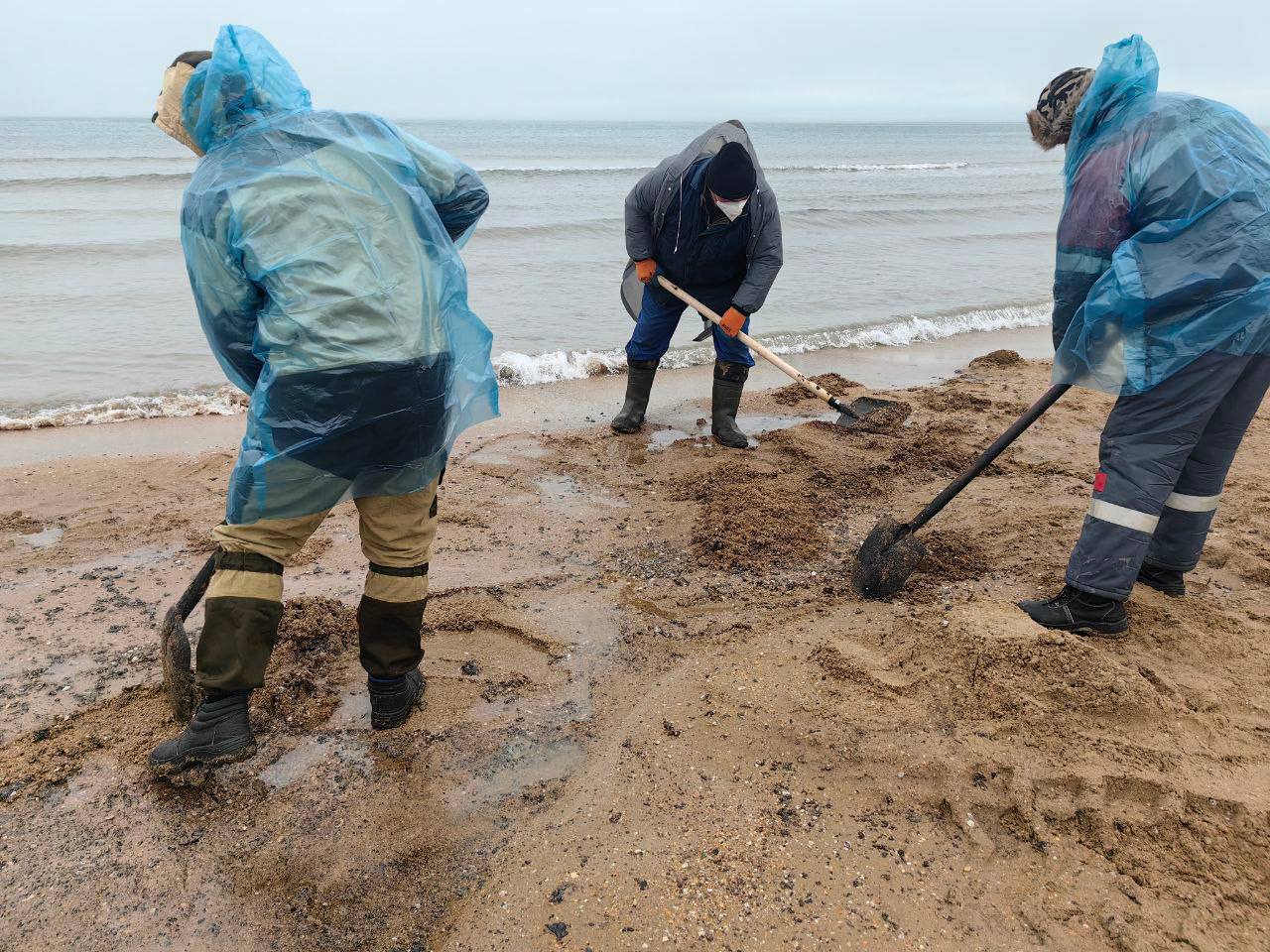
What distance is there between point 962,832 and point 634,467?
309cm

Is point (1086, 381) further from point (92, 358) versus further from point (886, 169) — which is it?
point (886, 169)

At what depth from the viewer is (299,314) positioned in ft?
6.95

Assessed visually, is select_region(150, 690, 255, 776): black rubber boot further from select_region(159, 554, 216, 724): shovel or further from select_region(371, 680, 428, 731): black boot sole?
select_region(371, 680, 428, 731): black boot sole

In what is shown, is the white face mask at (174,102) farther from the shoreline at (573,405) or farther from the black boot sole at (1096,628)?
the black boot sole at (1096,628)

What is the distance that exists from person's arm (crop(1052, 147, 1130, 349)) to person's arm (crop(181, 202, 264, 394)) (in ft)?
8.34

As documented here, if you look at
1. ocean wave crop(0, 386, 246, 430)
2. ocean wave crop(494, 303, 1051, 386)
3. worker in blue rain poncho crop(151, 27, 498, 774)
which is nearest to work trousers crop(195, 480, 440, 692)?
worker in blue rain poncho crop(151, 27, 498, 774)

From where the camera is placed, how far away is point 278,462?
7.32 feet

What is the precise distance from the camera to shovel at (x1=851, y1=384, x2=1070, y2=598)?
11.1 ft

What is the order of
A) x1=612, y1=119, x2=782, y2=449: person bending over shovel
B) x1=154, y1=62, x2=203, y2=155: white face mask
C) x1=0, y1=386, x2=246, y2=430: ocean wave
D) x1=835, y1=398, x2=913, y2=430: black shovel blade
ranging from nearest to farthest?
x1=154, y1=62, x2=203, y2=155: white face mask → x1=612, y1=119, x2=782, y2=449: person bending over shovel → x1=835, y1=398, x2=913, y2=430: black shovel blade → x1=0, y1=386, x2=246, y2=430: ocean wave

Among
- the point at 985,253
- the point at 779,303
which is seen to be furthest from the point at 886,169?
the point at 779,303

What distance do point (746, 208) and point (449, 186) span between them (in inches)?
108

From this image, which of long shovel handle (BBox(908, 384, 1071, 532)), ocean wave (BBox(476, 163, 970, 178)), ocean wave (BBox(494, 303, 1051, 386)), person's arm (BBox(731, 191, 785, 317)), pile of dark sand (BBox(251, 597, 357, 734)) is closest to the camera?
pile of dark sand (BBox(251, 597, 357, 734))

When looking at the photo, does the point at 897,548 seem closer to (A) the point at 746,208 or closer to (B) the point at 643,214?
(A) the point at 746,208

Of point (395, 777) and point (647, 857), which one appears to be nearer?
point (647, 857)
